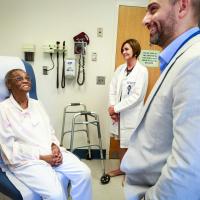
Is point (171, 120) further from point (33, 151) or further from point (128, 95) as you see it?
point (128, 95)

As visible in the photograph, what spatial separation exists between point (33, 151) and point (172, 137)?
1.32 meters

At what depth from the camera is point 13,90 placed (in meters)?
2.07

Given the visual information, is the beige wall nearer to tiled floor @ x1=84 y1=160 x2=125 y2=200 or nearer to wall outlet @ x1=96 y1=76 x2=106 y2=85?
wall outlet @ x1=96 y1=76 x2=106 y2=85

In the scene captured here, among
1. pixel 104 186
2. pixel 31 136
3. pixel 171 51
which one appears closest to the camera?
pixel 171 51

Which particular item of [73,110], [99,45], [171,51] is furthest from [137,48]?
[171,51]

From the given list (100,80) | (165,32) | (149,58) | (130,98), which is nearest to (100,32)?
(100,80)

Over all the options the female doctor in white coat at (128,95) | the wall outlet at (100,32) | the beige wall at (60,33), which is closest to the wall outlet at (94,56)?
the beige wall at (60,33)

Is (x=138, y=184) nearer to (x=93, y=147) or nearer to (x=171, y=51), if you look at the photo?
(x=171, y=51)

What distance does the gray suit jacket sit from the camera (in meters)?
0.66

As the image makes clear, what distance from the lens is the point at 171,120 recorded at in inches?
30.1

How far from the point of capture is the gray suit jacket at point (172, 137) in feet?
2.17

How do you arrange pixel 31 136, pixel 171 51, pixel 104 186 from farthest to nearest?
pixel 104 186 → pixel 31 136 → pixel 171 51

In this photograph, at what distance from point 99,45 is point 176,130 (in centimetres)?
266

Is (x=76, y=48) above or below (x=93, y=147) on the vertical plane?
above
